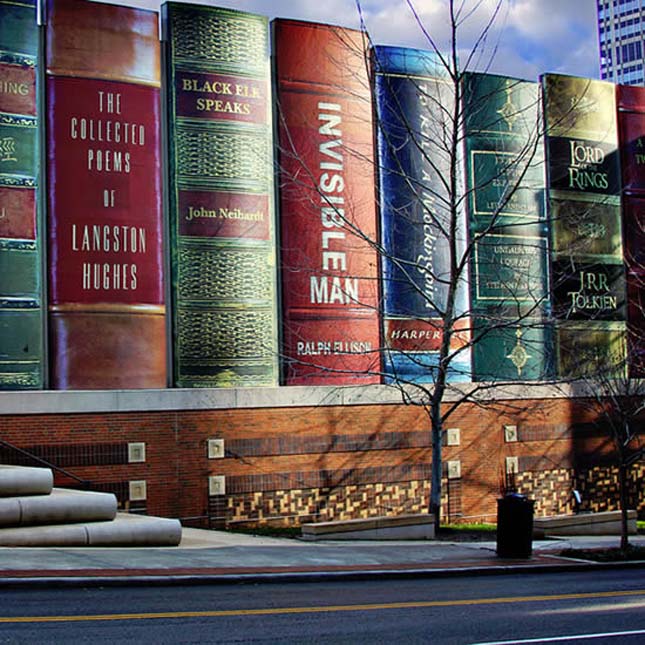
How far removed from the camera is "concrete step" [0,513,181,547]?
15.2m

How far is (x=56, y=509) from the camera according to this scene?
16.0 meters

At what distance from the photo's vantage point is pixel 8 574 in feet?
39.0

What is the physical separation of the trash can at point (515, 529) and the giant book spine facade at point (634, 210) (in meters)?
11.3

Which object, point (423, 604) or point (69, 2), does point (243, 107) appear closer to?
point (69, 2)

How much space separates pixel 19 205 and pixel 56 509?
6.57 meters

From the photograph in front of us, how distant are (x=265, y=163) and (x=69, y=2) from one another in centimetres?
497

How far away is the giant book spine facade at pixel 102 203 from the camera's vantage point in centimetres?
2025

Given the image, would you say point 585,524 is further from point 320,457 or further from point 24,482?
point 24,482

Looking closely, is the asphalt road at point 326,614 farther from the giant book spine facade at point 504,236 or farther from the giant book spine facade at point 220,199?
the giant book spine facade at point 504,236

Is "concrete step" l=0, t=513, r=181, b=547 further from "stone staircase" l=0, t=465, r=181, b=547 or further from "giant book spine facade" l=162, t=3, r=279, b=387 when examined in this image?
"giant book spine facade" l=162, t=3, r=279, b=387

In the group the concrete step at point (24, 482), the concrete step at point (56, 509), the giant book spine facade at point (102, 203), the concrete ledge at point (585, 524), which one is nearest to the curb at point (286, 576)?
the concrete step at point (56, 509)

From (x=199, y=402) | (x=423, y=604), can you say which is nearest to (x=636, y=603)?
(x=423, y=604)

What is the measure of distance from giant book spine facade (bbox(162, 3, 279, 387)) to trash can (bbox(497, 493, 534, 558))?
6666 mm

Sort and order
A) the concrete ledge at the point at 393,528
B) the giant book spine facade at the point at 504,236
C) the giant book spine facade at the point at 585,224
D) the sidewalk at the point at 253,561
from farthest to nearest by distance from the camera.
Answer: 1. the giant book spine facade at the point at 585,224
2. the giant book spine facade at the point at 504,236
3. the concrete ledge at the point at 393,528
4. the sidewalk at the point at 253,561
